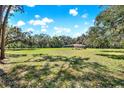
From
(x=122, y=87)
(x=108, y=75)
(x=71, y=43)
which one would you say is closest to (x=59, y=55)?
(x=71, y=43)

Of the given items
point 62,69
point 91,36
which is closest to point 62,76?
point 62,69

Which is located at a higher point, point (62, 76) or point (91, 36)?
point (91, 36)

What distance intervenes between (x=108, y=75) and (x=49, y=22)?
4.71 feet

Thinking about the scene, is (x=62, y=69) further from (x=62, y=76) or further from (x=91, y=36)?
(x=91, y=36)

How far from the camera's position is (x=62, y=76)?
3.70m

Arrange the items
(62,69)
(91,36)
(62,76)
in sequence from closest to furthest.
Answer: (62,76) < (62,69) < (91,36)

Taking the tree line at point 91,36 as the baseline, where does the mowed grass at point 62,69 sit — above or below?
below

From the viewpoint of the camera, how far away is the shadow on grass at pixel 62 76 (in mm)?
3367

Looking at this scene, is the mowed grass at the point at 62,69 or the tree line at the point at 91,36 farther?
the tree line at the point at 91,36

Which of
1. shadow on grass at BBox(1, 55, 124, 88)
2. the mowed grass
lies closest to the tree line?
the mowed grass

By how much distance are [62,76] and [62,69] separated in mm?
405

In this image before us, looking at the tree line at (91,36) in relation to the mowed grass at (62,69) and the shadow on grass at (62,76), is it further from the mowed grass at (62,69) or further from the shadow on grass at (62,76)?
the shadow on grass at (62,76)

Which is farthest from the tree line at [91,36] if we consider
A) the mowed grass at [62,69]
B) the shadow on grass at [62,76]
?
the shadow on grass at [62,76]

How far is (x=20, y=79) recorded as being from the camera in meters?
3.53
